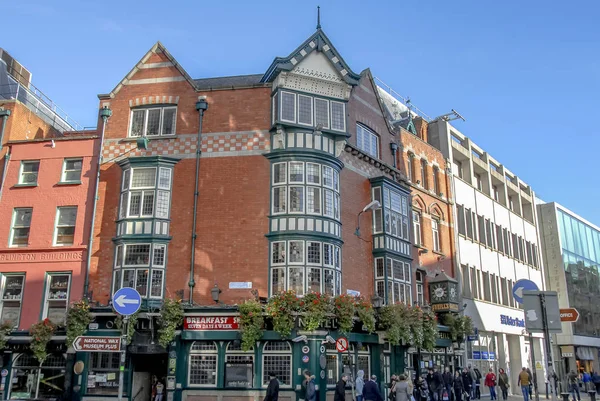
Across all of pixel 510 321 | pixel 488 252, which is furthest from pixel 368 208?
pixel 510 321

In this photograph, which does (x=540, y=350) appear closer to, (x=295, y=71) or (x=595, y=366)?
(x=595, y=366)

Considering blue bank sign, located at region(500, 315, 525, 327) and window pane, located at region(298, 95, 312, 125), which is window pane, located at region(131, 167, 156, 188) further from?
blue bank sign, located at region(500, 315, 525, 327)

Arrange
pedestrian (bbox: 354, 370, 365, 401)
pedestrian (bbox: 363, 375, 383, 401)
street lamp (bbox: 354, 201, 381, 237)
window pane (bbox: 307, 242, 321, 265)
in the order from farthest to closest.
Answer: street lamp (bbox: 354, 201, 381, 237) → window pane (bbox: 307, 242, 321, 265) → pedestrian (bbox: 354, 370, 365, 401) → pedestrian (bbox: 363, 375, 383, 401)

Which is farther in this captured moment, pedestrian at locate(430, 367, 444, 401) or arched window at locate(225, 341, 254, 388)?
pedestrian at locate(430, 367, 444, 401)

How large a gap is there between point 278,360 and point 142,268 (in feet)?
21.7

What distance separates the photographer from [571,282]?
165 ft

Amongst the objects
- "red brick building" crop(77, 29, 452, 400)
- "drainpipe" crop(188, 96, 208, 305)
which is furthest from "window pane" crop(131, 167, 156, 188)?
"drainpipe" crop(188, 96, 208, 305)

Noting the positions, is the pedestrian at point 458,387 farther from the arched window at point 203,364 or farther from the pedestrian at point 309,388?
the arched window at point 203,364

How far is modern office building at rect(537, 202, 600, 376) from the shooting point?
48031 mm

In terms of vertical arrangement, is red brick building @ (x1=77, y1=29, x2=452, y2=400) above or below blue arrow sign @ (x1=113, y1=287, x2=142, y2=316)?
above

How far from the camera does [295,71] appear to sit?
25547 mm

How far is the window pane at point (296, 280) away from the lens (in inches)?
904

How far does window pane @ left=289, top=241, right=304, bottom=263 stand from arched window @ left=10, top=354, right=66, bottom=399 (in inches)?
394

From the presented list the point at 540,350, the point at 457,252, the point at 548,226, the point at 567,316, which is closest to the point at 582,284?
the point at 548,226
